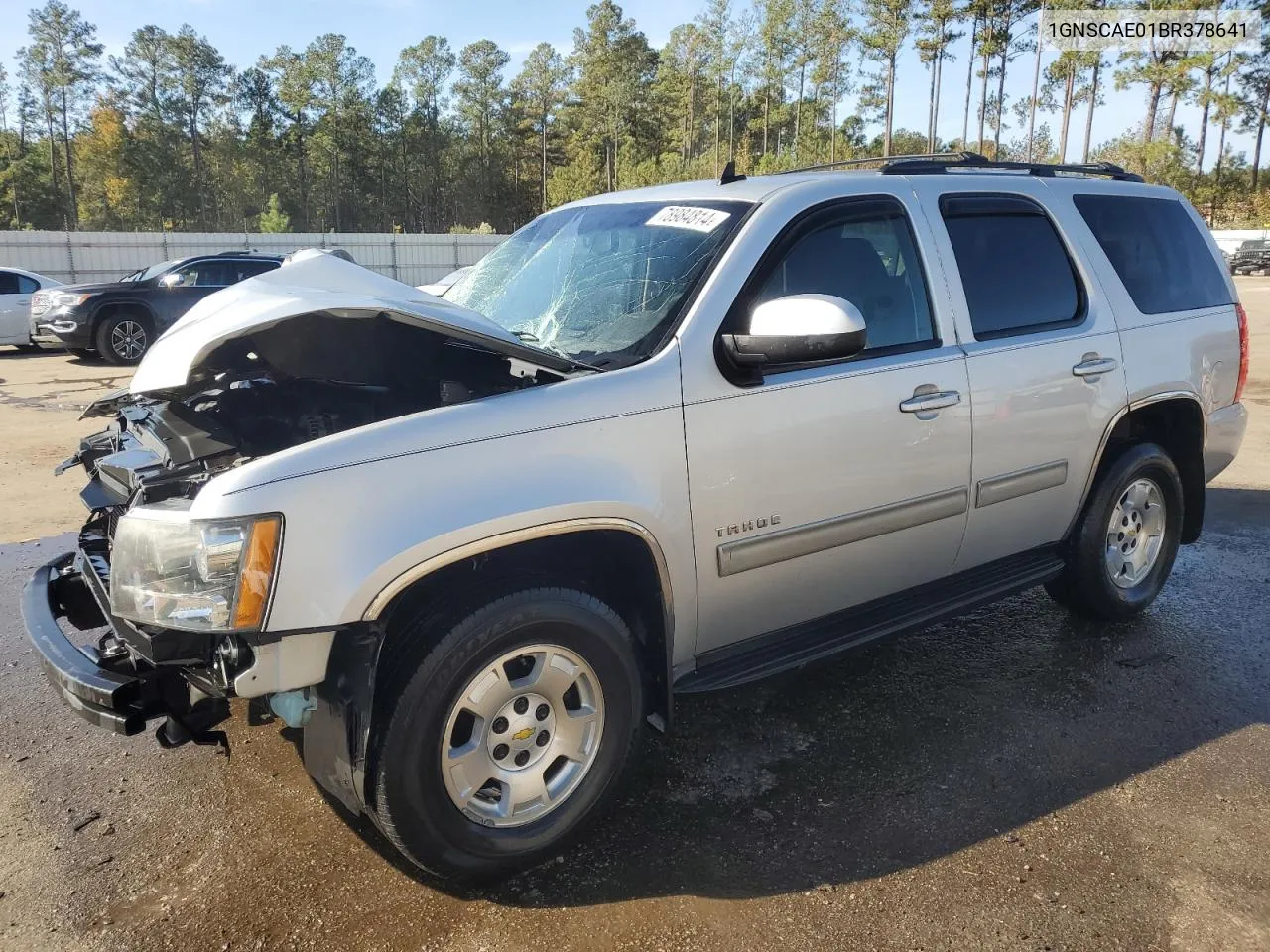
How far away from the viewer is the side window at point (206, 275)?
595 inches

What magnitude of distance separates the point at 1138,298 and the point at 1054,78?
59.8 m

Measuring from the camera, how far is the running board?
3010 millimetres

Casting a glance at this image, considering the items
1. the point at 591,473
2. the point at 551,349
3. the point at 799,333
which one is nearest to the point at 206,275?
the point at 551,349

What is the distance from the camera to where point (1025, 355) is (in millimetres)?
3697

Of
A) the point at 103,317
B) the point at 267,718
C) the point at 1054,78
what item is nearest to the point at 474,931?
the point at 267,718

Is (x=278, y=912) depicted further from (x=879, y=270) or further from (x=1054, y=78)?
(x=1054, y=78)

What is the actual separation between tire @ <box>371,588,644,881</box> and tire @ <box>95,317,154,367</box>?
1413 cm

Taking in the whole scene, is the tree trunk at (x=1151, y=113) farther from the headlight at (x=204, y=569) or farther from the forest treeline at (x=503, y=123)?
the headlight at (x=204, y=569)

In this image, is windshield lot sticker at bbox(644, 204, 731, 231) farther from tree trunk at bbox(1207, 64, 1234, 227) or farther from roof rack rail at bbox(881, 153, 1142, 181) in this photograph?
tree trunk at bbox(1207, 64, 1234, 227)

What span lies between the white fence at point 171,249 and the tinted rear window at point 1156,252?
20.8 meters

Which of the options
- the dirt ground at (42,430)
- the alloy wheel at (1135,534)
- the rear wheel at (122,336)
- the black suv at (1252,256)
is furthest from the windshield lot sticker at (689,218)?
the black suv at (1252,256)

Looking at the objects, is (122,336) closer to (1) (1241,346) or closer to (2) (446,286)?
(2) (446,286)

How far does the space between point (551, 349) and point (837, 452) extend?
1.02 metres

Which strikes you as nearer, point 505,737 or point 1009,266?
point 505,737
